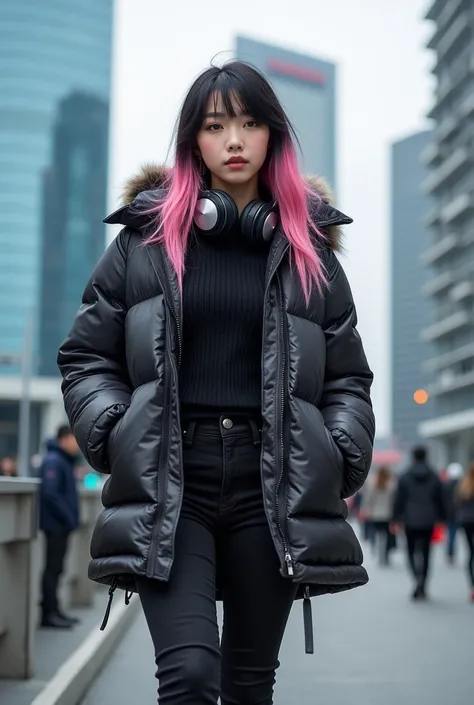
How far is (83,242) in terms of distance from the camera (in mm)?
132375

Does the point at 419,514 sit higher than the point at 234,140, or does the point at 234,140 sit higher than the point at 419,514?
the point at 234,140

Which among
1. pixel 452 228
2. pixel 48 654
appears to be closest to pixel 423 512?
pixel 48 654

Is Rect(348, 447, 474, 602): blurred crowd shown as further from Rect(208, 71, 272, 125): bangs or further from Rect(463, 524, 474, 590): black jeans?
Rect(208, 71, 272, 125): bangs

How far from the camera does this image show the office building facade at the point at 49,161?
124688 mm

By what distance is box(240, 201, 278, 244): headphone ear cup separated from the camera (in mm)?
3508

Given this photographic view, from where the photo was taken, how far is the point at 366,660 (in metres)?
9.07

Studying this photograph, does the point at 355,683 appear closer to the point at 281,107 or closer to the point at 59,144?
the point at 281,107

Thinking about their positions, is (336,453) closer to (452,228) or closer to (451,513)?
(451,513)

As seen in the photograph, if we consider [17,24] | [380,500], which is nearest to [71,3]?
[17,24]

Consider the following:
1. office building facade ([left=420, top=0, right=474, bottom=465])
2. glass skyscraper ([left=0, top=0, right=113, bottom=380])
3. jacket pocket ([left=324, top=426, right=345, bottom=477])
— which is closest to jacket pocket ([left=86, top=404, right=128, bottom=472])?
jacket pocket ([left=324, top=426, right=345, bottom=477])

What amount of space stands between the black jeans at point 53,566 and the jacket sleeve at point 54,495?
0.11 m

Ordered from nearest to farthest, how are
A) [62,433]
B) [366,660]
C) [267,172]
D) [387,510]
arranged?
1. [267,172]
2. [366,660]
3. [62,433]
4. [387,510]

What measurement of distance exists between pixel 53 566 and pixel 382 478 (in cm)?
1207

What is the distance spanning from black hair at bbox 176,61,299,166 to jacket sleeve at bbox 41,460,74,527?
7601 millimetres
